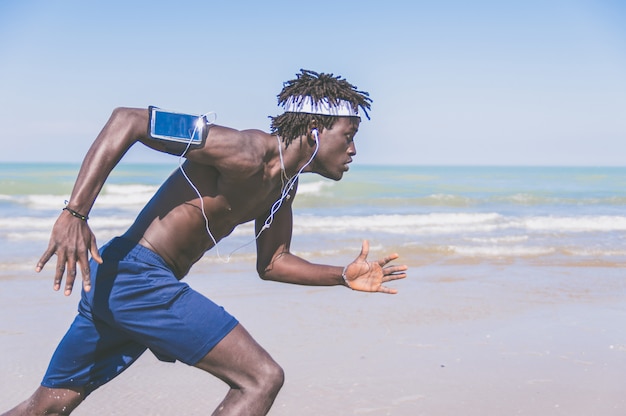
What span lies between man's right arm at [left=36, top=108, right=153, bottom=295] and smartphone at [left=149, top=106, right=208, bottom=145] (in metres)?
0.07

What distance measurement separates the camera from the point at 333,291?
7.75 metres

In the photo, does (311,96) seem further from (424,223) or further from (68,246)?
(424,223)

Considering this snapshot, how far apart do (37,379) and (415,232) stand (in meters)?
10.0

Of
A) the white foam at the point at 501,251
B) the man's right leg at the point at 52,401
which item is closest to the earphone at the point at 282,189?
the man's right leg at the point at 52,401

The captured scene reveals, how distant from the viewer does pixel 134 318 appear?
2.79 meters

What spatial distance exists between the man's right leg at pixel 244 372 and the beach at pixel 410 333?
84 cm

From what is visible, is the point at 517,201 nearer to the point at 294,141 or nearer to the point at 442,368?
the point at 442,368

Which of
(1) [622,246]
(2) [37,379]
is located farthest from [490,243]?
(2) [37,379]

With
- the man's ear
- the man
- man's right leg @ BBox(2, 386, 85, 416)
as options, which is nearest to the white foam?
the man

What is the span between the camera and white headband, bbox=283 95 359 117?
3.18 meters

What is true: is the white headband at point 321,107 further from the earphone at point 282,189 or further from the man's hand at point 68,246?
the man's hand at point 68,246

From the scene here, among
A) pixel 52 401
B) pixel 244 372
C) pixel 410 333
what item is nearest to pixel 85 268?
pixel 244 372

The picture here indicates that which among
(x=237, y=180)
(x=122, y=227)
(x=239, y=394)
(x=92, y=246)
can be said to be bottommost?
(x=122, y=227)

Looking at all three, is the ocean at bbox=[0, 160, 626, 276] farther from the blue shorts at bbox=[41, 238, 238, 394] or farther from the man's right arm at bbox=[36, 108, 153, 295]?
the man's right arm at bbox=[36, 108, 153, 295]
